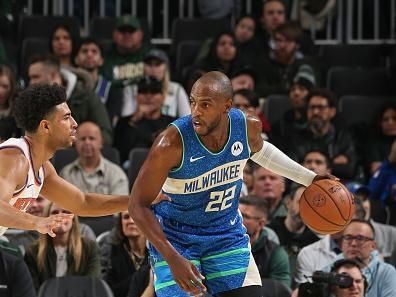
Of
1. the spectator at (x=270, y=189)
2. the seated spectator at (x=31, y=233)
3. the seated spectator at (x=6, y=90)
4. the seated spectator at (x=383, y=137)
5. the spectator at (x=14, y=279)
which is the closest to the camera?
the spectator at (x=14, y=279)

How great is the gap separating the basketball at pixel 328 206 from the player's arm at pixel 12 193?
1538 millimetres

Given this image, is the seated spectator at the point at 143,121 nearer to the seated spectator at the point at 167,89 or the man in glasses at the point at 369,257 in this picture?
the seated spectator at the point at 167,89

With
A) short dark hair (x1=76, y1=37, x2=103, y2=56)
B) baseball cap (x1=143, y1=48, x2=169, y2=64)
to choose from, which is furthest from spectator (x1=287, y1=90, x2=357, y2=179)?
short dark hair (x1=76, y1=37, x2=103, y2=56)

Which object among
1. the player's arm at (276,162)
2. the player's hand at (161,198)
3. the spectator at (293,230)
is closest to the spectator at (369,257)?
the spectator at (293,230)

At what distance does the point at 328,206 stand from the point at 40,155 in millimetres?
1538

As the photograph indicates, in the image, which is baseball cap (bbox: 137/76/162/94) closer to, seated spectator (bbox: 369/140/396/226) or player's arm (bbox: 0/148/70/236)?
seated spectator (bbox: 369/140/396/226)

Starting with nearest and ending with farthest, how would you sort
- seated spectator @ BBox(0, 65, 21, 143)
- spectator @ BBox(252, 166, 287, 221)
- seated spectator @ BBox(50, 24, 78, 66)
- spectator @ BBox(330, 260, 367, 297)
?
spectator @ BBox(330, 260, 367, 297) < spectator @ BBox(252, 166, 287, 221) < seated spectator @ BBox(0, 65, 21, 143) < seated spectator @ BBox(50, 24, 78, 66)

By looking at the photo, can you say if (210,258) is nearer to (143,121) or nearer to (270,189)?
(270,189)

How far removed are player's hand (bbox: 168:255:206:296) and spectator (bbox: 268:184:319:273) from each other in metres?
3.06

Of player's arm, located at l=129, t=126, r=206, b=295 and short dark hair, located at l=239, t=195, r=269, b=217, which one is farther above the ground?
player's arm, located at l=129, t=126, r=206, b=295

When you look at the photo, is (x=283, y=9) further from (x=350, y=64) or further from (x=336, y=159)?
(x=336, y=159)

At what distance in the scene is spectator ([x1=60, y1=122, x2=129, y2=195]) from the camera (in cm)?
867

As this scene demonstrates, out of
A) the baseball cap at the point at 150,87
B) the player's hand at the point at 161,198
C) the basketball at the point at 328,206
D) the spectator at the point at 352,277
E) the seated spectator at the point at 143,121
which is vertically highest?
the baseball cap at the point at 150,87

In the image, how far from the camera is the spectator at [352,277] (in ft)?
22.5
